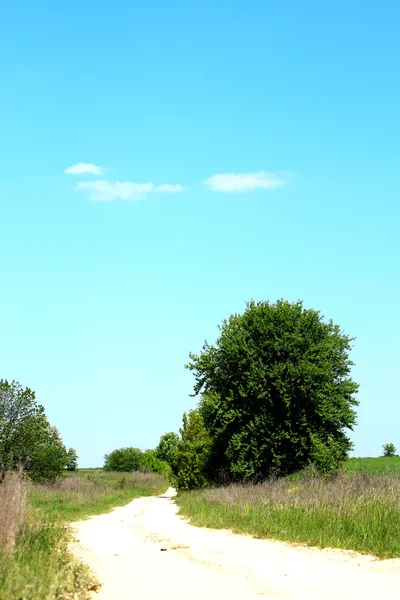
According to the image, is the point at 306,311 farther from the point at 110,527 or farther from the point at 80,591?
the point at 80,591

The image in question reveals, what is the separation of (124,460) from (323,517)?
4569 inches

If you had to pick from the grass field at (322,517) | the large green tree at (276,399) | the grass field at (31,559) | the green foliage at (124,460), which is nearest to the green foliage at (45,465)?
the large green tree at (276,399)

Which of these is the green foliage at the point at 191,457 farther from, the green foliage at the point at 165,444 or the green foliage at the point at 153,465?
the green foliage at the point at 165,444

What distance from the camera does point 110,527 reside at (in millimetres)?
22172

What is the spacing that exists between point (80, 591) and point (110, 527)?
12.9 m

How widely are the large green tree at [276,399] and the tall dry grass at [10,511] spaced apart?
2593 cm

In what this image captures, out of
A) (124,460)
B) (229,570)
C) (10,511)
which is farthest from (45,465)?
(124,460)

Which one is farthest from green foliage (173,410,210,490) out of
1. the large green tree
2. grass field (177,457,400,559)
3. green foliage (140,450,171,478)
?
green foliage (140,450,171,478)

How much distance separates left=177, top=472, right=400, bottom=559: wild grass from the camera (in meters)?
14.7

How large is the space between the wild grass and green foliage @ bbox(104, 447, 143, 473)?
107 meters

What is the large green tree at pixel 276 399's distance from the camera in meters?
37.5

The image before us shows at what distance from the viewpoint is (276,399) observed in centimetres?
3828

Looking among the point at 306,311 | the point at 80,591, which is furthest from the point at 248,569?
the point at 306,311

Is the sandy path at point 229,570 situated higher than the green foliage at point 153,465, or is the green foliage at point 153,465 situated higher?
the sandy path at point 229,570
